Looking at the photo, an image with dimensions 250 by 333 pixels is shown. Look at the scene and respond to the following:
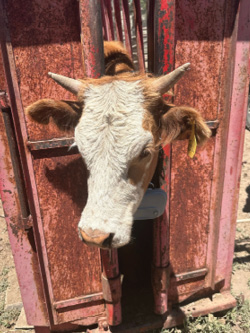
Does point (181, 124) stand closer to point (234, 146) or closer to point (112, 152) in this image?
point (112, 152)

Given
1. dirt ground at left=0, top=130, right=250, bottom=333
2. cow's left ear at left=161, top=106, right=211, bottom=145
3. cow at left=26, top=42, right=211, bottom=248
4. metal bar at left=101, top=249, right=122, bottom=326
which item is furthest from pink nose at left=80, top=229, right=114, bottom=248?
dirt ground at left=0, top=130, right=250, bottom=333

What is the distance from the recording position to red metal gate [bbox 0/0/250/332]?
5.89 feet

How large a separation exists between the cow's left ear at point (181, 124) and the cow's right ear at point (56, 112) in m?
0.56

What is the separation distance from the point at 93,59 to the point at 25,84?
52 cm

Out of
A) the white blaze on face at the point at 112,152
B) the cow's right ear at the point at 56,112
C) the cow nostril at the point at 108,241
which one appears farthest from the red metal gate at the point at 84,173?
the cow nostril at the point at 108,241

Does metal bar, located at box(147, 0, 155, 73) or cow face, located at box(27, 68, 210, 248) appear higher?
metal bar, located at box(147, 0, 155, 73)

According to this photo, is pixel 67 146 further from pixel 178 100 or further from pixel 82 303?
pixel 82 303

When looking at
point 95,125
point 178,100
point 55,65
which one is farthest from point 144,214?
point 55,65

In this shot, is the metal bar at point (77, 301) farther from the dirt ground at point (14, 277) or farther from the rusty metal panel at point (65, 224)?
the dirt ground at point (14, 277)

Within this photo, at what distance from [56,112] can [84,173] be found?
524 millimetres

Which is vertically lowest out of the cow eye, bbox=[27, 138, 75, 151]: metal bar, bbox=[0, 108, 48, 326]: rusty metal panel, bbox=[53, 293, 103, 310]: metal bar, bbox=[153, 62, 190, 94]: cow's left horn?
bbox=[53, 293, 103, 310]: metal bar

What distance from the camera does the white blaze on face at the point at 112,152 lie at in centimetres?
146

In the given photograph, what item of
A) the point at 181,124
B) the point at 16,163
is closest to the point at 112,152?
the point at 181,124

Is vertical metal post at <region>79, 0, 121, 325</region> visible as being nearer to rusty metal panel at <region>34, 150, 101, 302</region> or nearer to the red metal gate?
the red metal gate
